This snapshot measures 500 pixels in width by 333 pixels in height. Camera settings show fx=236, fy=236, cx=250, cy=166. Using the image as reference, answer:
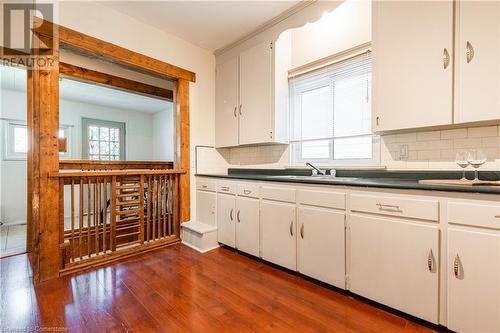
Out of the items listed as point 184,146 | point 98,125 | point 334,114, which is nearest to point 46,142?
point 184,146

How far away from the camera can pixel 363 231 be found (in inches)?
65.5

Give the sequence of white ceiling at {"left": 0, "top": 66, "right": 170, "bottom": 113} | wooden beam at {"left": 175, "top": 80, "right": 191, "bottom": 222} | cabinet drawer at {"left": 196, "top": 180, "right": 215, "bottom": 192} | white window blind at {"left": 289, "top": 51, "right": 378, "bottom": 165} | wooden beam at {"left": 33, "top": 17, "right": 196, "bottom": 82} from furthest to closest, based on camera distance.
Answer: white ceiling at {"left": 0, "top": 66, "right": 170, "bottom": 113}
wooden beam at {"left": 175, "top": 80, "right": 191, "bottom": 222}
cabinet drawer at {"left": 196, "top": 180, "right": 215, "bottom": 192}
white window blind at {"left": 289, "top": 51, "right": 378, "bottom": 165}
wooden beam at {"left": 33, "top": 17, "right": 196, "bottom": 82}

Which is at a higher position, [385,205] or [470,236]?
[385,205]

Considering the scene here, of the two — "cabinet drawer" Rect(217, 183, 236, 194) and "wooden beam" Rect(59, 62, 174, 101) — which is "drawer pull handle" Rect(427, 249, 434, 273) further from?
"wooden beam" Rect(59, 62, 174, 101)

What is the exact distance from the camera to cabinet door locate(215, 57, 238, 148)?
125 inches

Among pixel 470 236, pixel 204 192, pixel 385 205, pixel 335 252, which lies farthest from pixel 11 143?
pixel 470 236

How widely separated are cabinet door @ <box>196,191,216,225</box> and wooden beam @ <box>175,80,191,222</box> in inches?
5.2

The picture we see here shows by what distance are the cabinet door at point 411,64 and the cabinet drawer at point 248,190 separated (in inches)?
48.7

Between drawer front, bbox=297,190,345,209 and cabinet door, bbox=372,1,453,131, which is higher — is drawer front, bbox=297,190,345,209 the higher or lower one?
the lower one

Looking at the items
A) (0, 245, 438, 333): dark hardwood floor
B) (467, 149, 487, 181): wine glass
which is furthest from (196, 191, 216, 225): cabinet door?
(467, 149, 487, 181): wine glass

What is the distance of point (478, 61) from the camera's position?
4.87 ft

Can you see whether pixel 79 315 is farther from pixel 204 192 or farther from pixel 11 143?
pixel 11 143

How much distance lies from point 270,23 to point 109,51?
1.80 metres

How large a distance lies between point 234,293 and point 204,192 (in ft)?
4.95
